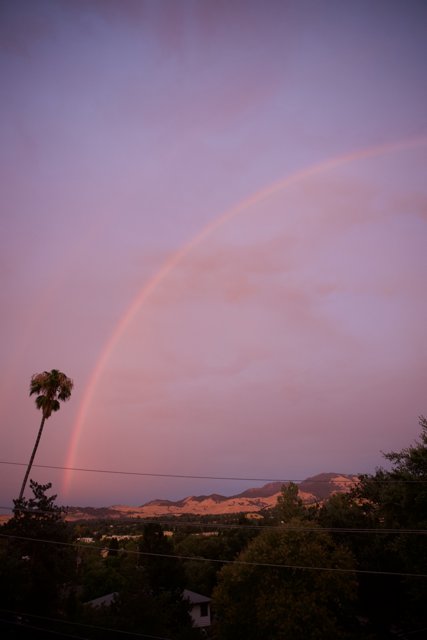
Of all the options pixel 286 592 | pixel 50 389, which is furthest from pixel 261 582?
pixel 50 389

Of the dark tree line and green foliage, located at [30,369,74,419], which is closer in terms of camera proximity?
the dark tree line

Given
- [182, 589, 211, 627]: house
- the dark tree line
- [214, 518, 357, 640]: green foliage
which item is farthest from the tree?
[182, 589, 211, 627]: house

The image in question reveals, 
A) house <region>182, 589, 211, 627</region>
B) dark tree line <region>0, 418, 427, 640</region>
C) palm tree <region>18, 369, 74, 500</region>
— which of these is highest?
palm tree <region>18, 369, 74, 500</region>

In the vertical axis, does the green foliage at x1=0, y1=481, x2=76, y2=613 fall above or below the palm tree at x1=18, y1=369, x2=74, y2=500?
below

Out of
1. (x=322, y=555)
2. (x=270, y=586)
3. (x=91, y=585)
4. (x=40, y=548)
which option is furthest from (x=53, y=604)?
(x=91, y=585)

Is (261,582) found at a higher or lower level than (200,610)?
higher

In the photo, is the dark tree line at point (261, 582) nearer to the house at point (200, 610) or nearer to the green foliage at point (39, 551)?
the green foliage at point (39, 551)

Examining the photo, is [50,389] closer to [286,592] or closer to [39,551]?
[39,551]

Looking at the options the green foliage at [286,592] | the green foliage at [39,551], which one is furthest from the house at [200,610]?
the green foliage at [39,551]

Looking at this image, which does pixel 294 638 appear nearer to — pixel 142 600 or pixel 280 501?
pixel 142 600

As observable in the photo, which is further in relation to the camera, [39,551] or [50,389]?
[50,389]

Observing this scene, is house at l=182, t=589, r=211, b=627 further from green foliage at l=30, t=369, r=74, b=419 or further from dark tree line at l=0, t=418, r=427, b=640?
green foliage at l=30, t=369, r=74, b=419

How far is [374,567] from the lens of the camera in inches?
1401

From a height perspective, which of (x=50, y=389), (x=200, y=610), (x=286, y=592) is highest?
(x=50, y=389)
